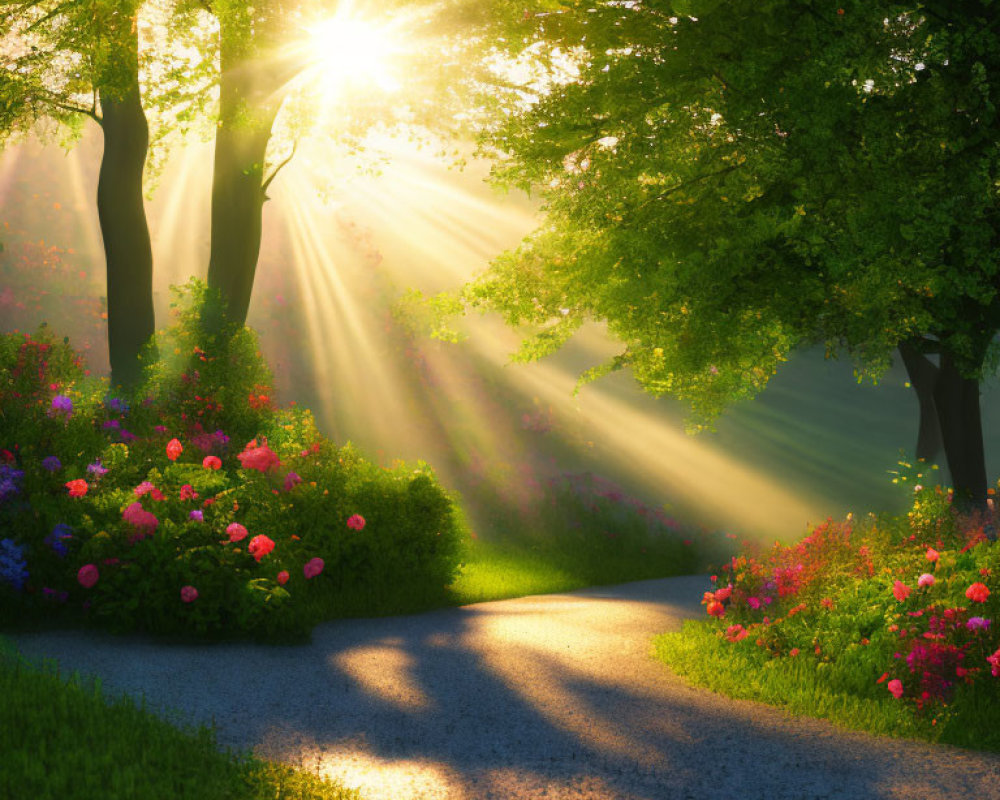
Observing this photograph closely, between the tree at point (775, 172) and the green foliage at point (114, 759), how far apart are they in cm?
631

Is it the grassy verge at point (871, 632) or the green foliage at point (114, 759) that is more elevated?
the green foliage at point (114, 759)

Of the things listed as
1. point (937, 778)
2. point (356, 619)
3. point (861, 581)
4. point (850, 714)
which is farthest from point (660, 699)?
point (356, 619)

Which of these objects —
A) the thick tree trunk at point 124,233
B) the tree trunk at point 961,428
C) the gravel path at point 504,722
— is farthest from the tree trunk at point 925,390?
the thick tree trunk at point 124,233

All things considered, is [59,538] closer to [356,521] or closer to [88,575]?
[88,575]

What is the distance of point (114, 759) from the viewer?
4648 millimetres

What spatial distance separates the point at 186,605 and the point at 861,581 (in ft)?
19.5

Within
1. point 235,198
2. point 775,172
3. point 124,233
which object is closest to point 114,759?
point 775,172

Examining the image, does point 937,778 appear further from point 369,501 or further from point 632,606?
point 369,501

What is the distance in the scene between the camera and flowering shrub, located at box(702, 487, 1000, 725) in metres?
6.42

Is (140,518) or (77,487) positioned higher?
(77,487)

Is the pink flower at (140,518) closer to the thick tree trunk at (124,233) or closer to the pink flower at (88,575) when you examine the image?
the pink flower at (88,575)

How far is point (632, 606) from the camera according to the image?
1065 cm

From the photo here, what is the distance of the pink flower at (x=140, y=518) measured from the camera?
761 cm

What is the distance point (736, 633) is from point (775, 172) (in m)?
4.56
